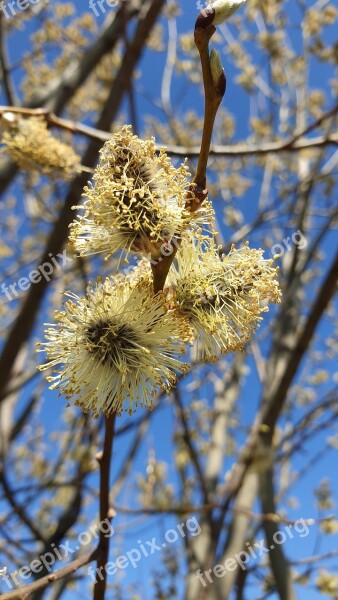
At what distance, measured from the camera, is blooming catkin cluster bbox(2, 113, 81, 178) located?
2.05 meters

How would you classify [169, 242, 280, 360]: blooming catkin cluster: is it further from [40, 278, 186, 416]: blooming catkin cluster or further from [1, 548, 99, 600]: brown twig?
[1, 548, 99, 600]: brown twig

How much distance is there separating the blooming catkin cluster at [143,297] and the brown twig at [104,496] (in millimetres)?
65

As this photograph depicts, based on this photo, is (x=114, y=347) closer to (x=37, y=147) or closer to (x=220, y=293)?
(x=220, y=293)

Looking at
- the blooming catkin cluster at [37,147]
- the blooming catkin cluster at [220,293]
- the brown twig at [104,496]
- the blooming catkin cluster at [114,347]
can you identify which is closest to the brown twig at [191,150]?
the blooming catkin cluster at [37,147]

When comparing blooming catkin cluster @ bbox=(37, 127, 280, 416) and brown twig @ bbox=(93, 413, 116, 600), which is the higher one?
blooming catkin cluster @ bbox=(37, 127, 280, 416)

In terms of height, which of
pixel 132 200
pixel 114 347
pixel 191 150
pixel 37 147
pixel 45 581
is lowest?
pixel 45 581

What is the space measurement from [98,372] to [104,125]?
7.06ft

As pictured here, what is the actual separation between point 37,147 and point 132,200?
3.49 feet

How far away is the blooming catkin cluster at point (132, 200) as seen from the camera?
117 cm

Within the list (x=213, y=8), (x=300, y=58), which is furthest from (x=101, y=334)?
(x=300, y=58)

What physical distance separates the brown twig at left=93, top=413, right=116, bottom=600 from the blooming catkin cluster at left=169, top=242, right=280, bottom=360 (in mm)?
285

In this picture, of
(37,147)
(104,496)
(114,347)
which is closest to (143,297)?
(114,347)

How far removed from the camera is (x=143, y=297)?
46.9 inches

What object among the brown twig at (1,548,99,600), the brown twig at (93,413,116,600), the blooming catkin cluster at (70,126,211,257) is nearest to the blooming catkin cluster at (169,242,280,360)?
the blooming catkin cluster at (70,126,211,257)
